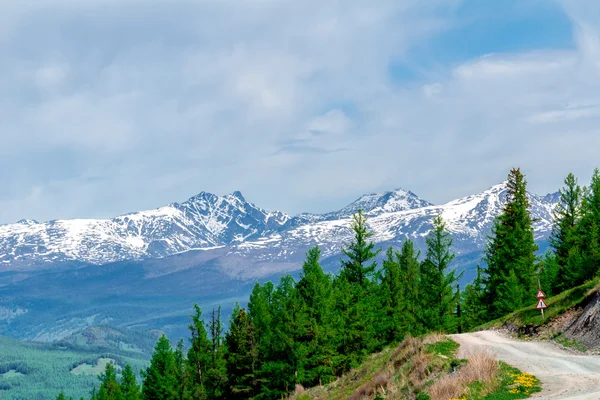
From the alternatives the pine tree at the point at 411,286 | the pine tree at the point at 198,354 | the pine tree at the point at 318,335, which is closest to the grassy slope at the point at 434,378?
the pine tree at the point at 318,335

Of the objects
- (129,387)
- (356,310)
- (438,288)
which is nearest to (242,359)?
(356,310)

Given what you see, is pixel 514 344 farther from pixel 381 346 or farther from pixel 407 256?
pixel 407 256

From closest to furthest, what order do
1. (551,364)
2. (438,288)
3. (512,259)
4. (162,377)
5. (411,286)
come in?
(551,364), (438,288), (512,259), (411,286), (162,377)

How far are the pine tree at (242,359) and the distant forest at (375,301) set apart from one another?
0.36 feet

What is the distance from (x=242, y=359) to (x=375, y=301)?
1578cm

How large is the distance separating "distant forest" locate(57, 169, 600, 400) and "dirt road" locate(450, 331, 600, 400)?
50.7 feet

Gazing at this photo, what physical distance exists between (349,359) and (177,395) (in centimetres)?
3131

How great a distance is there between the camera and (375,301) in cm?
5588

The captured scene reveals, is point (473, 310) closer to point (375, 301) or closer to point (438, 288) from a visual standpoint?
point (438, 288)

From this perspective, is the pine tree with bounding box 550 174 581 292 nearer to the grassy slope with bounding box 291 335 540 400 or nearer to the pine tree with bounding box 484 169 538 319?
the pine tree with bounding box 484 169 538 319

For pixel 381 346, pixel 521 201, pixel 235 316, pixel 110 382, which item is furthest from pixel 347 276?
pixel 110 382

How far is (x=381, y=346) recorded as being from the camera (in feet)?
179

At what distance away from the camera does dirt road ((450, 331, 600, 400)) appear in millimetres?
21906

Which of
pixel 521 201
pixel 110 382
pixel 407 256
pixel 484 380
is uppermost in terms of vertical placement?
pixel 521 201
